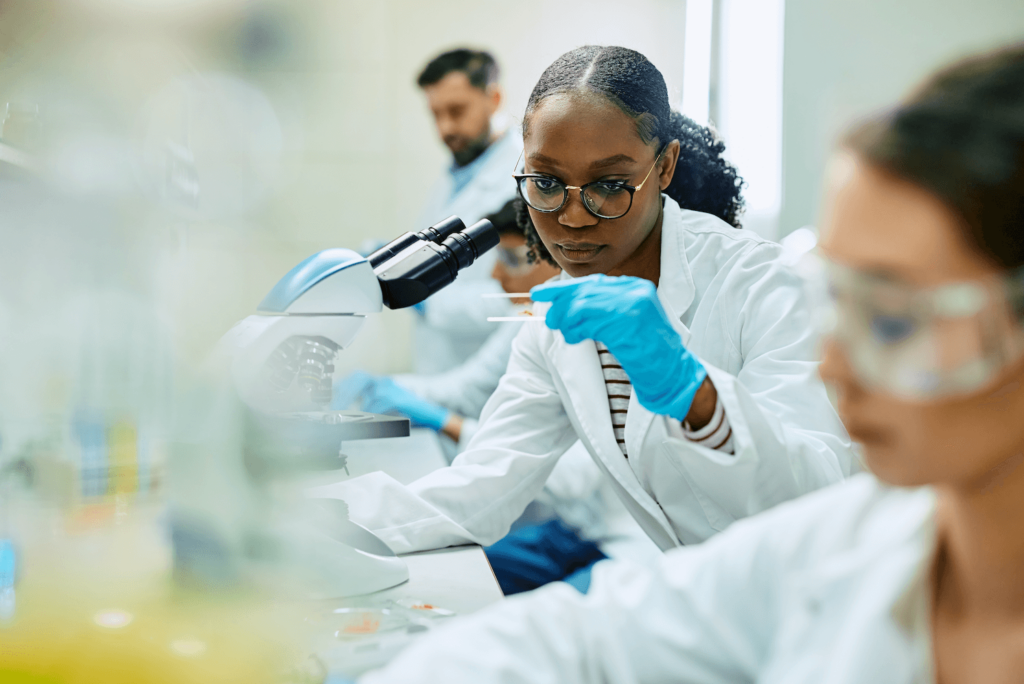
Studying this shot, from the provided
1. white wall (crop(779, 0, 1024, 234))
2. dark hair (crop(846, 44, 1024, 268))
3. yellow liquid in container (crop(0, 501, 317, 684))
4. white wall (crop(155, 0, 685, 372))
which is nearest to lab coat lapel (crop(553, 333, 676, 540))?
white wall (crop(779, 0, 1024, 234))

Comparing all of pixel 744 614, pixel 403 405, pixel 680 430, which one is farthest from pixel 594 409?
pixel 403 405

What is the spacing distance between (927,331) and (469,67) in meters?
3.15

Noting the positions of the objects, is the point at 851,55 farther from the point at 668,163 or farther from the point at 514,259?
the point at 514,259

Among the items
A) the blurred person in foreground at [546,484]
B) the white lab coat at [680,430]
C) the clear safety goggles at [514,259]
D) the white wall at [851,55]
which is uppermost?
the white wall at [851,55]

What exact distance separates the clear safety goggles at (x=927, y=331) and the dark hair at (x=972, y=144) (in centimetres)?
4

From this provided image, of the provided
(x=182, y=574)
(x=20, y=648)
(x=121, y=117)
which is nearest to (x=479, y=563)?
(x=182, y=574)

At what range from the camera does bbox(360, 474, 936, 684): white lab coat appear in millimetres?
661

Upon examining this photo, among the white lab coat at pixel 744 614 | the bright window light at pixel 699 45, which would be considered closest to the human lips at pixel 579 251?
the white lab coat at pixel 744 614

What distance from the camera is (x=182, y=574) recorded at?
0.72 m

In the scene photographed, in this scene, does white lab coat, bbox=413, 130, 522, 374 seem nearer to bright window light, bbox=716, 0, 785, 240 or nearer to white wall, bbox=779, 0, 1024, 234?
bright window light, bbox=716, 0, 785, 240

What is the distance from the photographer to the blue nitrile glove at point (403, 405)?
292 cm

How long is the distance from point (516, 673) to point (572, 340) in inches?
28.4

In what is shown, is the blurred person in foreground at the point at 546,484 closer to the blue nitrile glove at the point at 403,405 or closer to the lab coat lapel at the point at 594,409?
the blue nitrile glove at the point at 403,405

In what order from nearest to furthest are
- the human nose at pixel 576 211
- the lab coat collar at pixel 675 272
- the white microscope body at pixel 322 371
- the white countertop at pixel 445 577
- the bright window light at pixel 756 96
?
1. the white microscope body at pixel 322 371
2. the white countertop at pixel 445 577
3. the human nose at pixel 576 211
4. the lab coat collar at pixel 675 272
5. the bright window light at pixel 756 96
